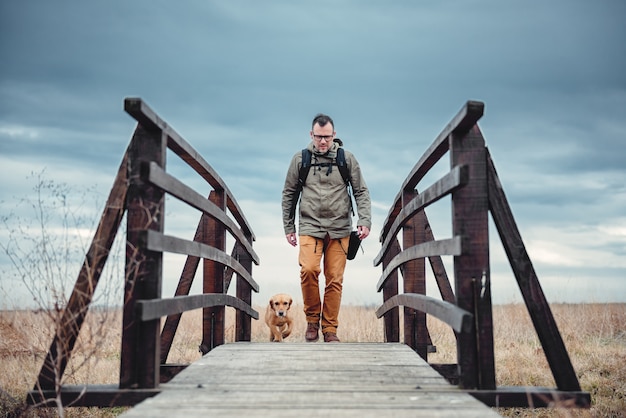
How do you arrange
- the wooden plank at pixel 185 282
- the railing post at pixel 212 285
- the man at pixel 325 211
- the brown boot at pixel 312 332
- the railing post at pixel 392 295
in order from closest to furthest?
the railing post at pixel 212 285 → the wooden plank at pixel 185 282 → the man at pixel 325 211 → the brown boot at pixel 312 332 → the railing post at pixel 392 295

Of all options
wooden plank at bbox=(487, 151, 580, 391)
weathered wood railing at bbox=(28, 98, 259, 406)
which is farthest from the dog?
wooden plank at bbox=(487, 151, 580, 391)

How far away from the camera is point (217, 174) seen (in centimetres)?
614

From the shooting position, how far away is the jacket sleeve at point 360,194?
6.89m

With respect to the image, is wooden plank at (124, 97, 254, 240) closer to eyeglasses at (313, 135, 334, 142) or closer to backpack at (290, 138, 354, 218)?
backpack at (290, 138, 354, 218)

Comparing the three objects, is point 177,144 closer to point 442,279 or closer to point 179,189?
point 179,189

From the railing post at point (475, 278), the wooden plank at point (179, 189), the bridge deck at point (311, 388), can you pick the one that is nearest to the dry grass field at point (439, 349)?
the bridge deck at point (311, 388)

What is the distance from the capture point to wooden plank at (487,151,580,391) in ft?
12.5

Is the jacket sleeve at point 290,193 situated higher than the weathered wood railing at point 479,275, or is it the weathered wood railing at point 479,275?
the jacket sleeve at point 290,193

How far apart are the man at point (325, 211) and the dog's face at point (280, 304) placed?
1.89m

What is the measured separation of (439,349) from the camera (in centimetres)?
1027

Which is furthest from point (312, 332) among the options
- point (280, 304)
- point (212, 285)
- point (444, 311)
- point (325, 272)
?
point (444, 311)

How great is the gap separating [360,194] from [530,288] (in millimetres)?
3239

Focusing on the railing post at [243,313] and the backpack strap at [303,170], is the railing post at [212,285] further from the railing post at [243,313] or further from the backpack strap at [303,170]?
the railing post at [243,313]

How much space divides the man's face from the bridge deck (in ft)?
8.25
